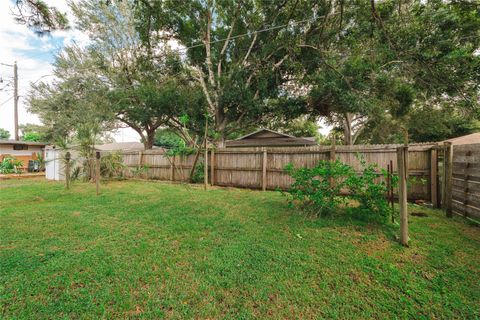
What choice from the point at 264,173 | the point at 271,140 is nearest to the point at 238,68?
the point at 271,140

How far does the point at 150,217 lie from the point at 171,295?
2490 millimetres

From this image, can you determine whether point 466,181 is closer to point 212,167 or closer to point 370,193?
point 370,193

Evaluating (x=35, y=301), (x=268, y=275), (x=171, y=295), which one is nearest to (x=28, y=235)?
(x=35, y=301)

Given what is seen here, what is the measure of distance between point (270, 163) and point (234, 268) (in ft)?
16.8

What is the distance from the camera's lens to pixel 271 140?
534 inches

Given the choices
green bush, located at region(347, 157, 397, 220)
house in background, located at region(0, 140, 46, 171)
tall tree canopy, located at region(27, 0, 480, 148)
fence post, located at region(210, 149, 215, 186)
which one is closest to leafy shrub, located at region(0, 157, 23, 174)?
house in background, located at region(0, 140, 46, 171)

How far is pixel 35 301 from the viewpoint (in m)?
1.79

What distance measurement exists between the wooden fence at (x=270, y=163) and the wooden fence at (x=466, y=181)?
22.2 inches

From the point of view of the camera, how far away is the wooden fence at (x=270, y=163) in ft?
17.0

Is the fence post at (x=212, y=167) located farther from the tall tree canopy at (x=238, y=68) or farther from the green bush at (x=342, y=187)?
the green bush at (x=342, y=187)

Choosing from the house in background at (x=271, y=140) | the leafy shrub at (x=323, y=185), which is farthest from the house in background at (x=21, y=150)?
the leafy shrub at (x=323, y=185)

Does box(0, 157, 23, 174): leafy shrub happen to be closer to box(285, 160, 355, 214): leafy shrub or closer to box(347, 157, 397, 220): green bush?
box(285, 160, 355, 214): leafy shrub

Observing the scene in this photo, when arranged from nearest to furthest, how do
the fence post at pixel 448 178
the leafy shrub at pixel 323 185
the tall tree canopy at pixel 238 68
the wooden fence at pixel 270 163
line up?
the leafy shrub at pixel 323 185 → the fence post at pixel 448 178 → the wooden fence at pixel 270 163 → the tall tree canopy at pixel 238 68

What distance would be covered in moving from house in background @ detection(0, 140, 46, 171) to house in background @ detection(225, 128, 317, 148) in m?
15.6
